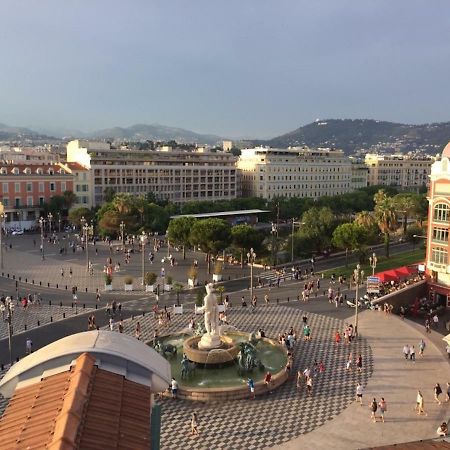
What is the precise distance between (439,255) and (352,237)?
373 inches

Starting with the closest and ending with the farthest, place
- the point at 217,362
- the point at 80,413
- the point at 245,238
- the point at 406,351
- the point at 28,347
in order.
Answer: the point at 80,413, the point at 217,362, the point at 406,351, the point at 28,347, the point at 245,238

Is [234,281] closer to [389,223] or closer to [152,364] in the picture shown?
[389,223]

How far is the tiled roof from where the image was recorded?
6.80 metres

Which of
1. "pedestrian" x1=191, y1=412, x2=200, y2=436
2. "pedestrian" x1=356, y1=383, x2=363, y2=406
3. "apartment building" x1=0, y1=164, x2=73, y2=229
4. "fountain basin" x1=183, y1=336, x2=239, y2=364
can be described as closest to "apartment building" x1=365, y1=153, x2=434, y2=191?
"apartment building" x1=0, y1=164, x2=73, y2=229

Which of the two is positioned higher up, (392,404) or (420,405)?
(420,405)

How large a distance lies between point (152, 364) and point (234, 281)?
3854cm

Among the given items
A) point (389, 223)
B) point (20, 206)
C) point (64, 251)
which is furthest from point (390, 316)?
point (20, 206)

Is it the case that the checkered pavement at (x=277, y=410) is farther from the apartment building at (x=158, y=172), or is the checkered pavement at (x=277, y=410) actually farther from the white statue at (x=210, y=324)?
the apartment building at (x=158, y=172)

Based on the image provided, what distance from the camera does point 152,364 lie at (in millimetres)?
9141

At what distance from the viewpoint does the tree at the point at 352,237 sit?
2045 inches

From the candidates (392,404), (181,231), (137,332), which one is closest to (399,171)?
(181,231)

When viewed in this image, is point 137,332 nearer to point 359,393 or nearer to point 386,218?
point 359,393

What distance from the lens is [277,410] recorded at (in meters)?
22.3

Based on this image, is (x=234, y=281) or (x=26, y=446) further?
(x=234, y=281)
